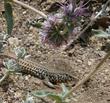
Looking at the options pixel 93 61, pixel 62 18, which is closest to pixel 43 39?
pixel 62 18

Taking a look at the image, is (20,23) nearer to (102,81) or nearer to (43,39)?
(102,81)

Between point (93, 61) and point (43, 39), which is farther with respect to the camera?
point (93, 61)

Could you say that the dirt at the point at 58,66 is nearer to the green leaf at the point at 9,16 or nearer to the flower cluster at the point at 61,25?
the green leaf at the point at 9,16

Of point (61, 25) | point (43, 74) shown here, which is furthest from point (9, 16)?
point (43, 74)

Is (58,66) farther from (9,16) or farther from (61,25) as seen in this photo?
(61,25)

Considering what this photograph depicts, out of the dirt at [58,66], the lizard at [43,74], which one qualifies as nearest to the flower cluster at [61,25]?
the dirt at [58,66]

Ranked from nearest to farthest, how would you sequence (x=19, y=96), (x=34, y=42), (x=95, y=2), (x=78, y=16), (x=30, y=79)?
(x=78, y=16) < (x=19, y=96) < (x=30, y=79) < (x=34, y=42) < (x=95, y=2)

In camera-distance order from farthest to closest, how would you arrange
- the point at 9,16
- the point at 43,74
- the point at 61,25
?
the point at 43,74
the point at 9,16
the point at 61,25
